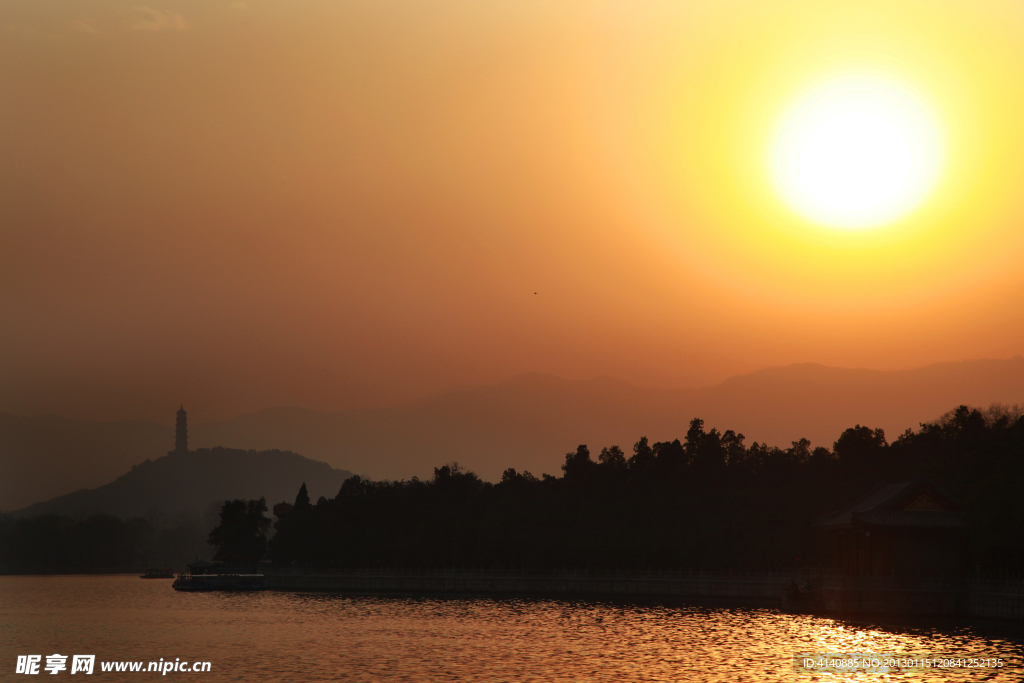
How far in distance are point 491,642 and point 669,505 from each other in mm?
58027

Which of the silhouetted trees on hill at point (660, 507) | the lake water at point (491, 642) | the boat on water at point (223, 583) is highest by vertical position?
the silhouetted trees on hill at point (660, 507)

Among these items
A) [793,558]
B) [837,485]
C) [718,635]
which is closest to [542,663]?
[718,635]

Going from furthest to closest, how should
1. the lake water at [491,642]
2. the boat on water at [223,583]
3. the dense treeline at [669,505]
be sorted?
the boat on water at [223,583] < the dense treeline at [669,505] < the lake water at [491,642]

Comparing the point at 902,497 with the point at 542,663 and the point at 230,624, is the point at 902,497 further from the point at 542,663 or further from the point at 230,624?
the point at 230,624

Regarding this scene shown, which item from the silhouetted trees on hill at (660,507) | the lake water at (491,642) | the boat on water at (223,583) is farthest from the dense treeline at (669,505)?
the lake water at (491,642)

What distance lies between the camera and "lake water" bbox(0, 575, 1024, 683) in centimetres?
5191

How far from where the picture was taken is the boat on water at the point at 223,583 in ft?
451

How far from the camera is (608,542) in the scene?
115m

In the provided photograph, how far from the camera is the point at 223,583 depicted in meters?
138

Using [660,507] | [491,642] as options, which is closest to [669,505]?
[660,507]

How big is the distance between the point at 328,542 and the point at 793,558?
219 feet

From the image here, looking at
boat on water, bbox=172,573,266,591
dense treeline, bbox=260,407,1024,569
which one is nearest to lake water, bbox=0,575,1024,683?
dense treeline, bbox=260,407,1024,569

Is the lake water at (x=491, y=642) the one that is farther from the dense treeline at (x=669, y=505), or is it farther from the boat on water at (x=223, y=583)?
the boat on water at (x=223, y=583)

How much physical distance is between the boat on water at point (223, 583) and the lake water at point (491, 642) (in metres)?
36.0
